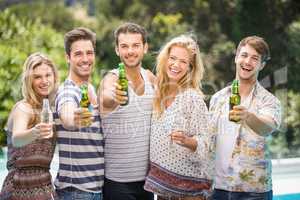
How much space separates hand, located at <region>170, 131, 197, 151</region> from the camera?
2.88m

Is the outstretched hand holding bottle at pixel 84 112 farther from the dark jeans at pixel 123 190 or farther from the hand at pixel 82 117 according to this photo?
the dark jeans at pixel 123 190

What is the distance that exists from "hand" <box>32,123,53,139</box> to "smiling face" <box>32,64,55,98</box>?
0.22 metres

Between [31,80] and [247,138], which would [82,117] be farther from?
[247,138]

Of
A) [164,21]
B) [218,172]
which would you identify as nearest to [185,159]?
[218,172]

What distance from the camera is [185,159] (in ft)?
9.96

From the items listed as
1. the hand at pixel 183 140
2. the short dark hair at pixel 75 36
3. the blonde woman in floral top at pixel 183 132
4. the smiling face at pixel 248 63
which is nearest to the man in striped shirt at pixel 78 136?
the short dark hair at pixel 75 36

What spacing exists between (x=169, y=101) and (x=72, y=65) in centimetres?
52

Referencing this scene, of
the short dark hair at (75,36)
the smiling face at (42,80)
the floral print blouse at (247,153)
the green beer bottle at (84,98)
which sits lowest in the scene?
the floral print blouse at (247,153)

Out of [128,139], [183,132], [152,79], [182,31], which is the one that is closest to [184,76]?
[152,79]

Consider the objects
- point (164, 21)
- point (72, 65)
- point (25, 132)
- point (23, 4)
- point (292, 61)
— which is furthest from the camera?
point (23, 4)

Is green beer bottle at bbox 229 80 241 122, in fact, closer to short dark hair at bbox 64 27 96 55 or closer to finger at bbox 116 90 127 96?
finger at bbox 116 90 127 96

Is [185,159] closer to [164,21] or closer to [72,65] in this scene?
[72,65]

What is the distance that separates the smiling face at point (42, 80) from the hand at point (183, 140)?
658 millimetres

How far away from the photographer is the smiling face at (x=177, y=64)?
10.1 feet
